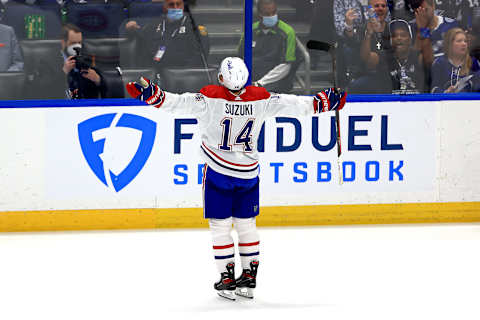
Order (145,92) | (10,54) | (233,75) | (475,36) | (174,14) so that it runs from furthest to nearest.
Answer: (475,36), (174,14), (10,54), (233,75), (145,92)

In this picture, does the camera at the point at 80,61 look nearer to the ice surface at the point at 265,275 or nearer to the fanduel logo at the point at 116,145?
the fanduel logo at the point at 116,145

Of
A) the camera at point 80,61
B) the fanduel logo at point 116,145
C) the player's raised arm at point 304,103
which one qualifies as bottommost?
the fanduel logo at point 116,145

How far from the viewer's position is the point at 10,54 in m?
5.33

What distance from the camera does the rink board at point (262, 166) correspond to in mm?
5375

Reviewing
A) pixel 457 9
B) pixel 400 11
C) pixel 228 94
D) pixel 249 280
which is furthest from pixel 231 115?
pixel 457 9

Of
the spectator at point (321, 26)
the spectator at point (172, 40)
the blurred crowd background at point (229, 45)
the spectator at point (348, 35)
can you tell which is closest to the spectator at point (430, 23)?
the blurred crowd background at point (229, 45)

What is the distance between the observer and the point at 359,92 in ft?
18.3

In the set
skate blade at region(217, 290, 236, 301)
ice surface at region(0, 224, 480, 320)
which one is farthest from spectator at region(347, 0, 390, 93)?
skate blade at region(217, 290, 236, 301)

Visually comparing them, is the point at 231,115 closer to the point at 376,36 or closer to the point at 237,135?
the point at 237,135

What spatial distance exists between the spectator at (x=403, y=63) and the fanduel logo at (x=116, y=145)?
5.55ft

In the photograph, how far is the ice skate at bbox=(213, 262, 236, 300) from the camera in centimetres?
407

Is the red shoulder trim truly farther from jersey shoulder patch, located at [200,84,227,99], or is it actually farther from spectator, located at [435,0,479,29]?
spectator, located at [435,0,479,29]

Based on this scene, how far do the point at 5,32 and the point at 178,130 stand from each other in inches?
52.0

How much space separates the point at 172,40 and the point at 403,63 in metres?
1.64
